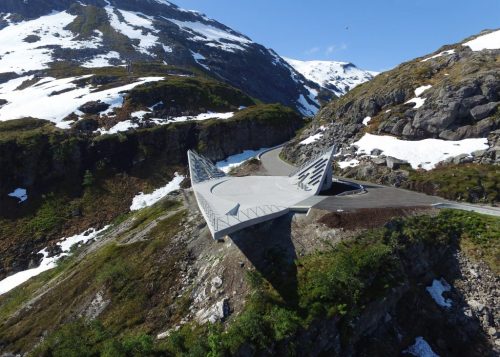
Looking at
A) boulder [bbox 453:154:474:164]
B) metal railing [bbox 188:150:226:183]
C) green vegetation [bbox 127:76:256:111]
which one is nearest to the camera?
boulder [bbox 453:154:474:164]

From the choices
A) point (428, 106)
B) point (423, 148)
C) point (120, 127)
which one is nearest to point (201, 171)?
point (423, 148)

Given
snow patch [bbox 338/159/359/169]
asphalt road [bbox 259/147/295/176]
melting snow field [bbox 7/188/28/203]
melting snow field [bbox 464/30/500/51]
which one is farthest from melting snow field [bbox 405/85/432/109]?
melting snow field [bbox 7/188/28/203]

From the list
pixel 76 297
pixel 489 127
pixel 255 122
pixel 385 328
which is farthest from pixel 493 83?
pixel 76 297

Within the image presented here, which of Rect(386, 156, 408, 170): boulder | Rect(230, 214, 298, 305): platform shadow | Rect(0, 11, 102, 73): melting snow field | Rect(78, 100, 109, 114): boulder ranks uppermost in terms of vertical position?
Rect(0, 11, 102, 73): melting snow field

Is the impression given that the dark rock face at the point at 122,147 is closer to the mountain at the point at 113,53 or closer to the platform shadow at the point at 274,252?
the platform shadow at the point at 274,252

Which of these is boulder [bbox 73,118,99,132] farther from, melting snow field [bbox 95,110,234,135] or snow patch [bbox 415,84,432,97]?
snow patch [bbox 415,84,432,97]

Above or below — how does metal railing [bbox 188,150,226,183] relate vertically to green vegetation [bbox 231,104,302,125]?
below

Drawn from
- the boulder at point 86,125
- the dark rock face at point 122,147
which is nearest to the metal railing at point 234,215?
the dark rock face at point 122,147

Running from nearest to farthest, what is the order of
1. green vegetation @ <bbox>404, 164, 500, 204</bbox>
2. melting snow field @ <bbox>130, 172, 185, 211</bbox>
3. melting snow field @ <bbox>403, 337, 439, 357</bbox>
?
melting snow field @ <bbox>403, 337, 439, 357</bbox>, green vegetation @ <bbox>404, 164, 500, 204</bbox>, melting snow field @ <bbox>130, 172, 185, 211</bbox>
